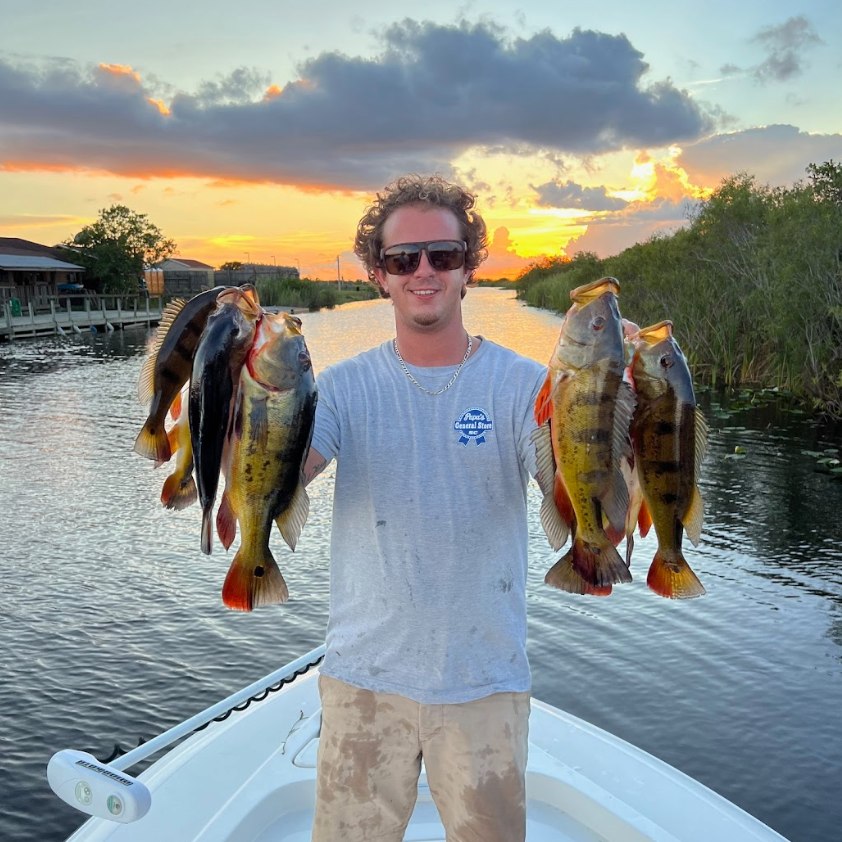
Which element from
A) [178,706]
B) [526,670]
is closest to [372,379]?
[526,670]

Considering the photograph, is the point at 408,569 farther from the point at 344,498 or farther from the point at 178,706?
the point at 178,706

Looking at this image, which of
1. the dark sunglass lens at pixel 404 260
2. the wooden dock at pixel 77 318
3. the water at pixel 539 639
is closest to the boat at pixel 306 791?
the dark sunglass lens at pixel 404 260

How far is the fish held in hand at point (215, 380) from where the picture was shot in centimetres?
253

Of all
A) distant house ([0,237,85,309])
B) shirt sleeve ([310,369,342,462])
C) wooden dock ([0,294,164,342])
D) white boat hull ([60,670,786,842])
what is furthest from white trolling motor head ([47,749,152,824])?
distant house ([0,237,85,309])

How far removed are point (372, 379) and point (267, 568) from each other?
1001mm

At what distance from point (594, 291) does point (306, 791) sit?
370 centimetres

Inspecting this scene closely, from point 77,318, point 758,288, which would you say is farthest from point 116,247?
point 758,288

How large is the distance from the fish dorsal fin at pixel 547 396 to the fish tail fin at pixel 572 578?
44 centimetres

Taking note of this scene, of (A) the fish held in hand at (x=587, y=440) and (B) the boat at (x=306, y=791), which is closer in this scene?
(A) the fish held in hand at (x=587, y=440)

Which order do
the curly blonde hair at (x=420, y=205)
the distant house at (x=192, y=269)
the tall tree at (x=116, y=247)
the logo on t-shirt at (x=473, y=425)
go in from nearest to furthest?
the logo on t-shirt at (x=473, y=425) → the curly blonde hair at (x=420, y=205) → the tall tree at (x=116, y=247) → the distant house at (x=192, y=269)

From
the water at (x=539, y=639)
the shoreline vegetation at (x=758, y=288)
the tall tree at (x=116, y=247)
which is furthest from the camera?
the tall tree at (x=116, y=247)

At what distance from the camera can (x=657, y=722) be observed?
996 cm

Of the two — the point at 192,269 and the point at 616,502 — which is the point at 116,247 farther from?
the point at 616,502

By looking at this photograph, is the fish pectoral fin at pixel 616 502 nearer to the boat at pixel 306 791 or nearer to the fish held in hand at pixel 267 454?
the fish held in hand at pixel 267 454
